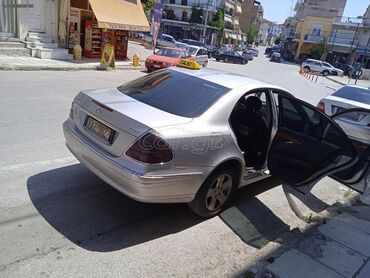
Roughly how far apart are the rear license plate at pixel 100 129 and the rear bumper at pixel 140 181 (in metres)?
0.14

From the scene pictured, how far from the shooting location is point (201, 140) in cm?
331

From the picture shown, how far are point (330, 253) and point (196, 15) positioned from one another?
218 ft

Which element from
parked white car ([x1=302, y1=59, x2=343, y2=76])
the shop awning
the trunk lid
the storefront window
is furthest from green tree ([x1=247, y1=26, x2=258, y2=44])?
the trunk lid

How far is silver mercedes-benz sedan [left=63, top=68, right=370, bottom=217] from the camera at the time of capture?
312 cm

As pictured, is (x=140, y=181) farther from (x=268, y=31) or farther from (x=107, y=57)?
(x=268, y=31)

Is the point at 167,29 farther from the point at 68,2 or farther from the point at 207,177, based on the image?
the point at 207,177

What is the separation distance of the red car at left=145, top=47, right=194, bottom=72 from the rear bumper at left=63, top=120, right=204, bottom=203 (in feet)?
44.0

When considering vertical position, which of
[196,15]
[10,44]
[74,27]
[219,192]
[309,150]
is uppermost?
[196,15]

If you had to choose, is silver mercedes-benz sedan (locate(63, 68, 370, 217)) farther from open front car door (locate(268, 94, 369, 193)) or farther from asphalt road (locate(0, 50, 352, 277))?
asphalt road (locate(0, 50, 352, 277))

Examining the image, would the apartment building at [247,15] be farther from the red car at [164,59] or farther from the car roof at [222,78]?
the car roof at [222,78]

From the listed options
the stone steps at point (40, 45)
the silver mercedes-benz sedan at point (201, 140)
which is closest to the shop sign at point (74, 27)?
the stone steps at point (40, 45)

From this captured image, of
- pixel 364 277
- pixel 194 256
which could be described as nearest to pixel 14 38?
pixel 194 256

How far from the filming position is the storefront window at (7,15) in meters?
15.1

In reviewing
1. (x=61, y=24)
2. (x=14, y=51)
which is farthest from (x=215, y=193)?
(x=61, y=24)
